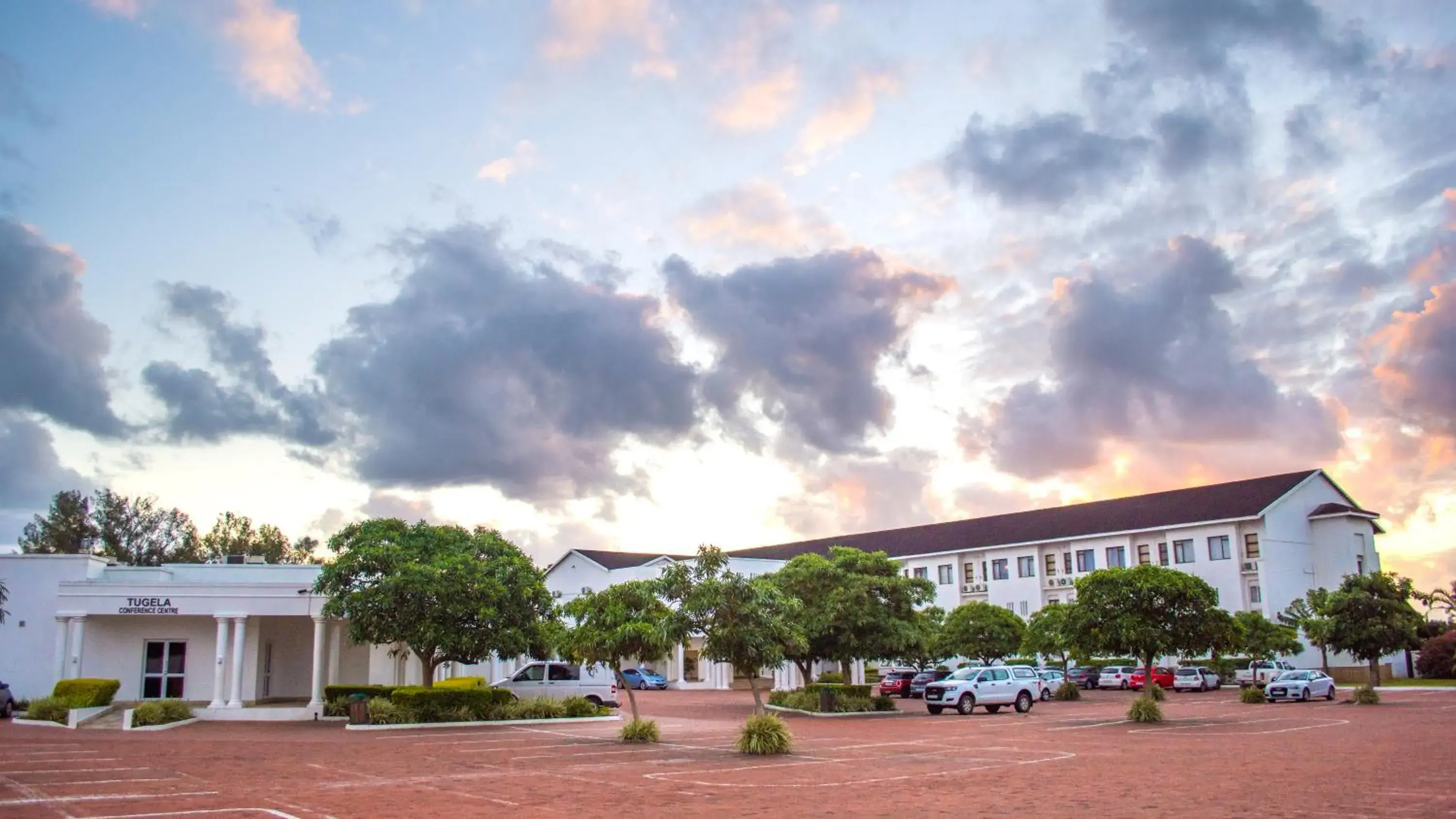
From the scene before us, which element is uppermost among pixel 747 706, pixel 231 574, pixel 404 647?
pixel 231 574

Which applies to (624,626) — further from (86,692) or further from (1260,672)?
(1260,672)

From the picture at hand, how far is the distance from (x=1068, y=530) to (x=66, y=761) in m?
63.8

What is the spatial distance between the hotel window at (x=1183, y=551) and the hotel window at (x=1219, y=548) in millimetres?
1200

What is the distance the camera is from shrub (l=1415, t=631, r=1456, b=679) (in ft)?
195

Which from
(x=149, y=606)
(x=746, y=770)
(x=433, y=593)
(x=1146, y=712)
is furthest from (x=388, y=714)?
(x=1146, y=712)

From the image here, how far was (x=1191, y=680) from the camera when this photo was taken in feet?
176

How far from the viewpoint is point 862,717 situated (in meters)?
36.0

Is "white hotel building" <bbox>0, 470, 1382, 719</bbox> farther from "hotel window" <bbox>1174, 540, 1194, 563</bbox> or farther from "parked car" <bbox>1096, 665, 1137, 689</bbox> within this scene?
"parked car" <bbox>1096, 665, 1137, 689</bbox>

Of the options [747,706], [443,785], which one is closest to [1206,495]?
[747,706]

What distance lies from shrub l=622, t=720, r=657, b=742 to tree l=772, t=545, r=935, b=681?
1129 centimetres

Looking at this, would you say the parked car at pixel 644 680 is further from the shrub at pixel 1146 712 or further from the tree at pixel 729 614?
the tree at pixel 729 614

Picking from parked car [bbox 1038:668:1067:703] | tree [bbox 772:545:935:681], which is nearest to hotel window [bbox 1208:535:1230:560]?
parked car [bbox 1038:668:1067:703]

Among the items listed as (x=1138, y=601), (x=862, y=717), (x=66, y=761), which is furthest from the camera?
(x=862, y=717)

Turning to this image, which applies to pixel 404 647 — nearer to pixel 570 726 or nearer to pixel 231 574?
pixel 231 574
